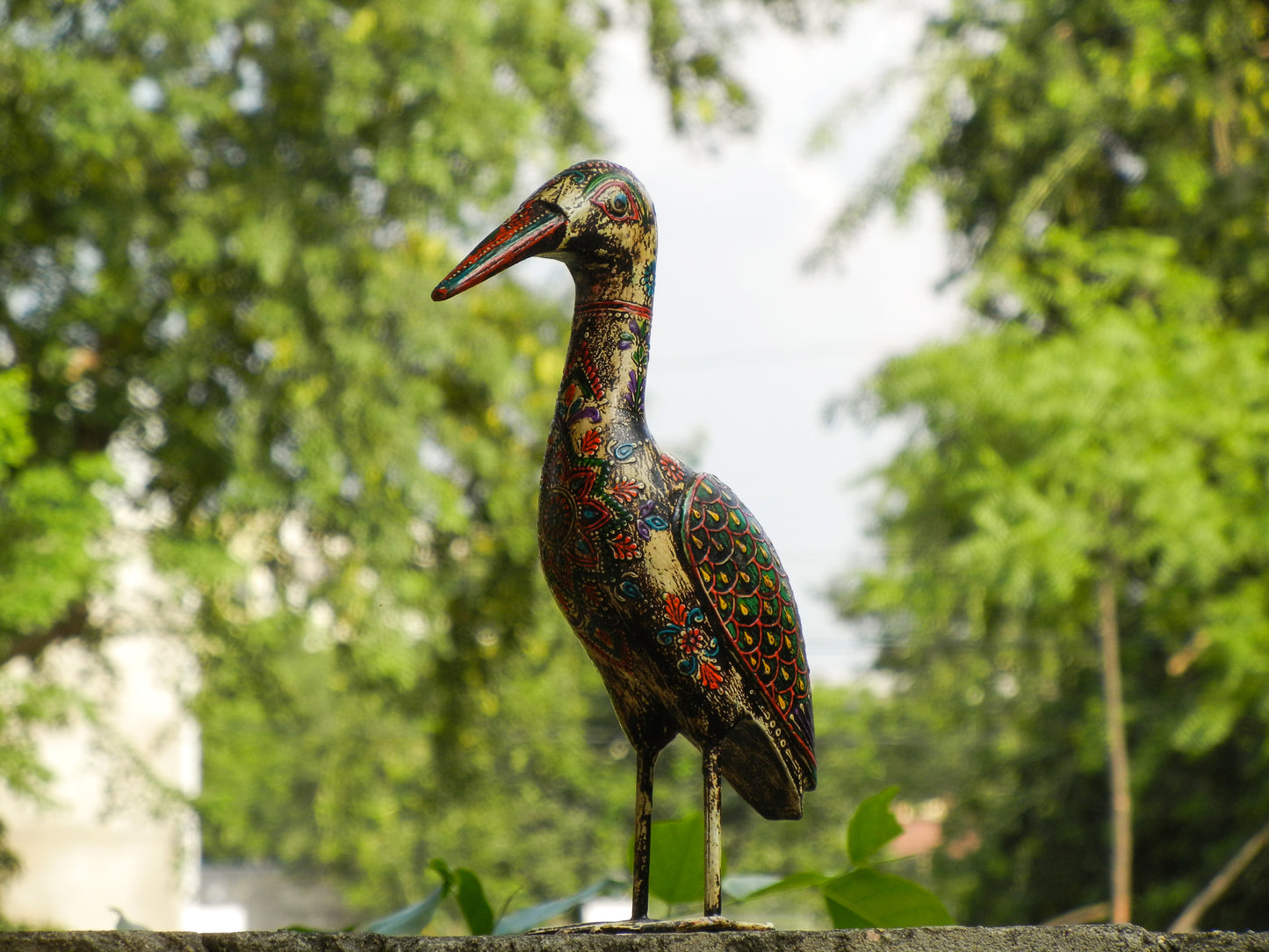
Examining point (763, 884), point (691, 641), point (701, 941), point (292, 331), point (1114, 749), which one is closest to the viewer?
point (701, 941)

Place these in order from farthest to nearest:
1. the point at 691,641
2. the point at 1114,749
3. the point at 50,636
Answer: the point at 50,636
the point at 1114,749
the point at 691,641

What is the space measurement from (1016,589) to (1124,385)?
1041 mm

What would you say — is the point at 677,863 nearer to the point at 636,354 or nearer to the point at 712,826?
the point at 712,826

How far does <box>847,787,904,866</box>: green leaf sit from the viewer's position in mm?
1602

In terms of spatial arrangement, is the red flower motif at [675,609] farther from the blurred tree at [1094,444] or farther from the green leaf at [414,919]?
the blurred tree at [1094,444]

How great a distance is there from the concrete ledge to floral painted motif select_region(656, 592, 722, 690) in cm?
28

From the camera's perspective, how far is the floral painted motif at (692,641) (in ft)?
4.71

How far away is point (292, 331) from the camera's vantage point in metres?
5.61

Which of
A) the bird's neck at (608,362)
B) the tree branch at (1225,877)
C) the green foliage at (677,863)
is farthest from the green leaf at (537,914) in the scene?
the tree branch at (1225,877)

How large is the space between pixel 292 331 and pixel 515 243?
14.3 feet

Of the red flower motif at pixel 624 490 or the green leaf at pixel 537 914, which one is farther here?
the green leaf at pixel 537 914

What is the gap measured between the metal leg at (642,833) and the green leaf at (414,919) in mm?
244

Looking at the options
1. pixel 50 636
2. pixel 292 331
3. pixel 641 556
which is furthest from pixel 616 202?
pixel 50 636

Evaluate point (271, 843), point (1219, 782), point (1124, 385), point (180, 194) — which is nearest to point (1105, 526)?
point (1124, 385)
